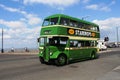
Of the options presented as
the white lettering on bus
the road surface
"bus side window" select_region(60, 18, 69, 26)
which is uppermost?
"bus side window" select_region(60, 18, 69, 26)

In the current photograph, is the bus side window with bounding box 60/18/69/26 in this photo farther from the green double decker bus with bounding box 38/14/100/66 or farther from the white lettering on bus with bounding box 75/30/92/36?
the white lettering on bus with bounding box 75/30/92/36

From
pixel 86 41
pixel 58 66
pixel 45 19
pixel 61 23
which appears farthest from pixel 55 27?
pixel 86 41

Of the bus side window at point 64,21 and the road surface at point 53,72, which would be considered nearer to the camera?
the road surface at point 53,72

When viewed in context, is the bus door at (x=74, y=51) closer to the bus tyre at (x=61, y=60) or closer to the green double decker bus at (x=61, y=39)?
the green double decker bus at (x=61, y=39)

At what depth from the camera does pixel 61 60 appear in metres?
18.0

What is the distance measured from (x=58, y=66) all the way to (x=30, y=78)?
6.00 metres

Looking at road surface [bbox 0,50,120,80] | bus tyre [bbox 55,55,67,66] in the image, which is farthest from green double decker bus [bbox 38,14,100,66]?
road surface [bbox 0,50,120,80]

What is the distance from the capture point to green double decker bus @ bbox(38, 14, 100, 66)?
1770cm

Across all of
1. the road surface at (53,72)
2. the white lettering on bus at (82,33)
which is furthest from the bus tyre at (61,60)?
the white lettering on bus at (82,33)

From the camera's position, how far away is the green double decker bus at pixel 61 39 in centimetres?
1770

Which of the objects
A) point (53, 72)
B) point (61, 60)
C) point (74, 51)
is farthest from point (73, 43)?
point (53, 72)

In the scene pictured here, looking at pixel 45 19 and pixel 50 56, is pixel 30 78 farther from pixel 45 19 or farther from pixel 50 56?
pixel 45 19

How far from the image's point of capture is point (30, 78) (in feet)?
38.4

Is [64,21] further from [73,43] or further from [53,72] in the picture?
[53,72]
